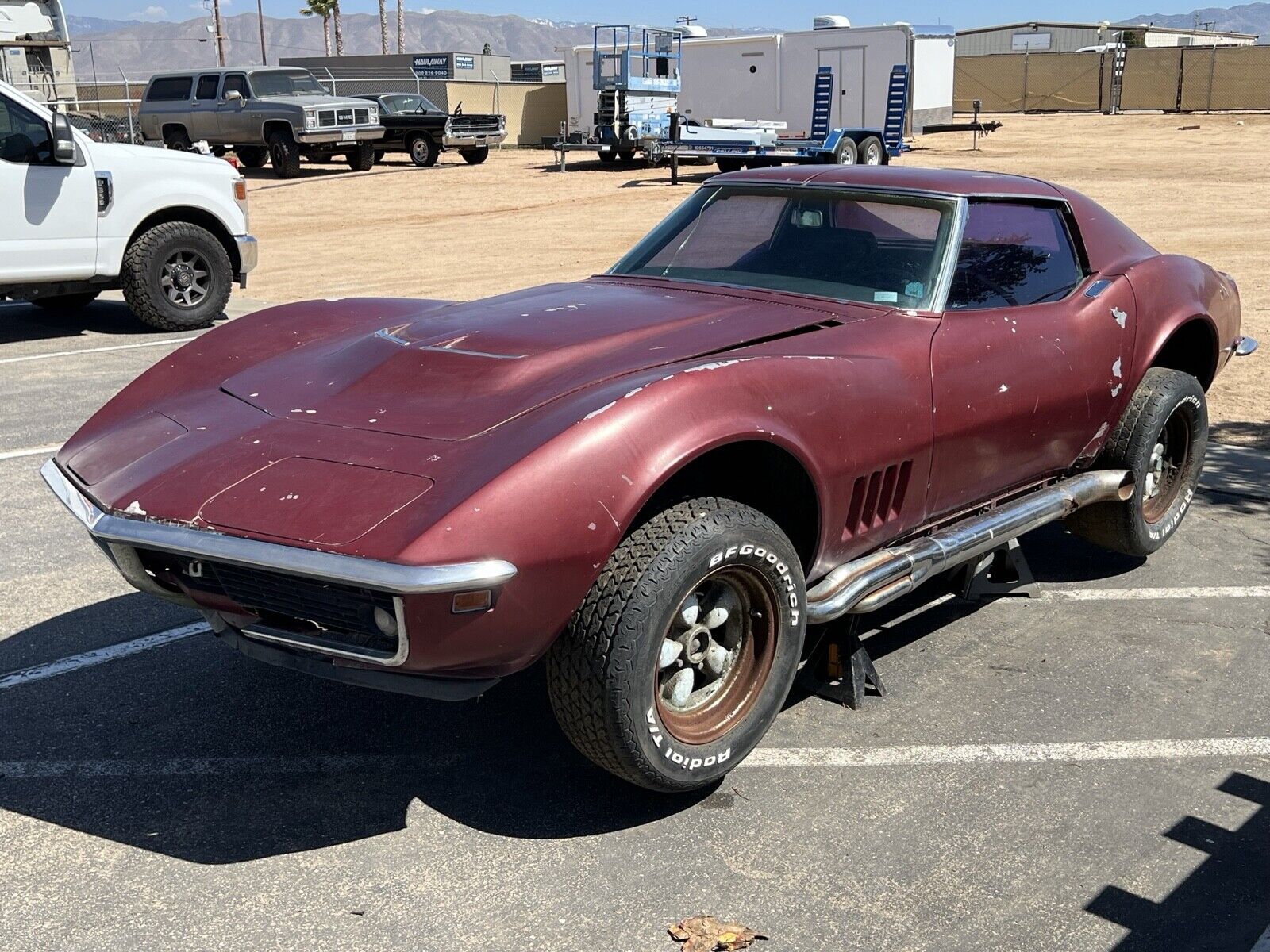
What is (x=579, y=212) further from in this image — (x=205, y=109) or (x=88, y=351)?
(x=88, y=351)

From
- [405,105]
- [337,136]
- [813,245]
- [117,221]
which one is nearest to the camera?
[813,245]

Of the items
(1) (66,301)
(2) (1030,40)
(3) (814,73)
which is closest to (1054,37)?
(2) (1030,40)

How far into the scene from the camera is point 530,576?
299 centimetres

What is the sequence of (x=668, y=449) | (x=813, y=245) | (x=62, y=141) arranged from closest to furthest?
1. (x=668, y=449)
2. (x=813, y=245)
3. (x=62, y=141)

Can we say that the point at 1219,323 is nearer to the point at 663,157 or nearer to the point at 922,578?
the point at 922,578

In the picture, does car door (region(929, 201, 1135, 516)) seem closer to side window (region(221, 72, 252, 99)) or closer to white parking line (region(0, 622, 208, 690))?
white parking line (region(0, 622, 208, 690))

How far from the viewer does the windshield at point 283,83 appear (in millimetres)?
27578

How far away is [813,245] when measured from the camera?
4590 mm

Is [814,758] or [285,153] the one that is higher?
[285,153]

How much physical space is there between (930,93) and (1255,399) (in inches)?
836

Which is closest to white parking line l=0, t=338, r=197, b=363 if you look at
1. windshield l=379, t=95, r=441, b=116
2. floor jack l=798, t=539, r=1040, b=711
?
floor jack l=798, t=539, r=1040, b=711

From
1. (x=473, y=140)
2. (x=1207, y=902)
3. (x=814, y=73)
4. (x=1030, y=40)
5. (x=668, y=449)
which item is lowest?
(x=1207, y=902)

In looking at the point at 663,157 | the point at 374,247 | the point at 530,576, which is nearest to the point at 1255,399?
the point at 530,576

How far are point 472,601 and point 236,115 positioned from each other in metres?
27.0
